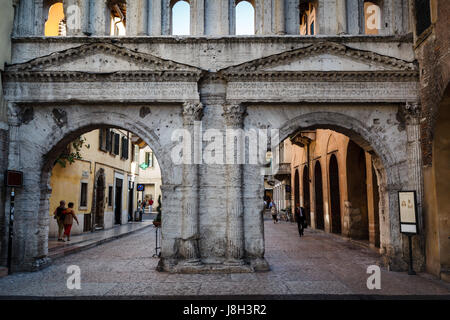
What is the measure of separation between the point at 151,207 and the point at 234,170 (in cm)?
3477

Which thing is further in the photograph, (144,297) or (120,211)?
(120,211)

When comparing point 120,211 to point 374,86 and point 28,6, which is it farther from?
point 374,86

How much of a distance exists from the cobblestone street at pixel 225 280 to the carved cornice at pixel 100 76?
5.29 metres

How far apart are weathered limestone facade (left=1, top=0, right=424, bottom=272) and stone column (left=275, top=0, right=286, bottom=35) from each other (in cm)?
50

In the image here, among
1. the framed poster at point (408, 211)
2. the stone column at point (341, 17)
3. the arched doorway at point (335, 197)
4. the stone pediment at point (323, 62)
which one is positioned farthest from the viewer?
the arched doorway at point (335, 197)

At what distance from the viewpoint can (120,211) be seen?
25484mm

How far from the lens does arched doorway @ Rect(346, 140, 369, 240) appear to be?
1666cm

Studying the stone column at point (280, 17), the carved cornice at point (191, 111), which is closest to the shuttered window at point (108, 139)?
the carved cornice at point (191, 111)

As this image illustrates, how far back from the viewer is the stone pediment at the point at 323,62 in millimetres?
10781

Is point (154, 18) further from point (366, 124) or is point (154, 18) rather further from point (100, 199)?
point (100, 199)

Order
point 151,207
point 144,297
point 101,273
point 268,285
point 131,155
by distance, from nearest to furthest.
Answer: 1. point 144,297
2. point 268,285
3. point 101,273
4. point 131,155
5. point 151,207

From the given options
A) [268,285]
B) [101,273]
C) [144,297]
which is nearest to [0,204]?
[101,273]

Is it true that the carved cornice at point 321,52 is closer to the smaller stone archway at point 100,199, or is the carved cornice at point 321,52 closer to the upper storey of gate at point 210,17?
the upper storey of gate at point 210,17

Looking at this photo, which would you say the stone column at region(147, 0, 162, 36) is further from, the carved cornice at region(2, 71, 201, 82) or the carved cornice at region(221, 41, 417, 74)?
the carved cornice at region(221, 41, 417, 74)
